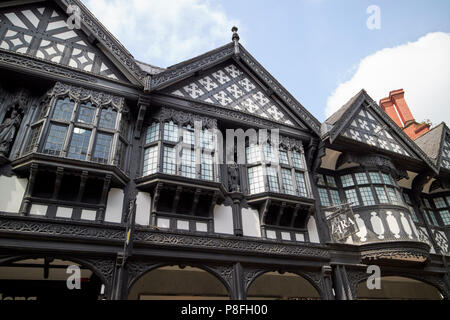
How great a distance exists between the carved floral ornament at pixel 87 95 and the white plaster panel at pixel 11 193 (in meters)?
3.10

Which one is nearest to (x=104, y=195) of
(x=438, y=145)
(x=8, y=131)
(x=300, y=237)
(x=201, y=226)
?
(x=201, y=226)

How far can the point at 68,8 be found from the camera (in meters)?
11.7

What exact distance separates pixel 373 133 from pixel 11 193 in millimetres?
15443

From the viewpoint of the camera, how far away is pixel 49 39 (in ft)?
36.6

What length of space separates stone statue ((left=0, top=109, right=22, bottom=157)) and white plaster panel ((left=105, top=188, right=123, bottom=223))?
3.24 m

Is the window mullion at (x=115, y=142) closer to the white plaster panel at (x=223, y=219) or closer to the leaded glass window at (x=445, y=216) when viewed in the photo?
the white plaster panel at (x=223, y=219)

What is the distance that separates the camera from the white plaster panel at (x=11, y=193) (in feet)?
27.7

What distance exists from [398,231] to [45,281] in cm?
1328

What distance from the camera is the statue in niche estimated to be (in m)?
11.7

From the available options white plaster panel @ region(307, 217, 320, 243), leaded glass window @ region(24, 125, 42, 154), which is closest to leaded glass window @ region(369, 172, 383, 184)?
white plaster panel @ region(307, 217, 320, 243)

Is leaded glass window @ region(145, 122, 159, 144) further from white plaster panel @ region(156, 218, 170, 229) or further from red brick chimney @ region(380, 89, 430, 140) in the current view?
red brick chimney @ region(380, 89, 430, 140)

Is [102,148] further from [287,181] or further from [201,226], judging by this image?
[287,181]

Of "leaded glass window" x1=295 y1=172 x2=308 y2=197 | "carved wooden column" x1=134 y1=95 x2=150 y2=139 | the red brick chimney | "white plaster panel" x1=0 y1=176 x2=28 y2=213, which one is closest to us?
"white plaster panel" x1=0 y1=176 x2=28 y2=213

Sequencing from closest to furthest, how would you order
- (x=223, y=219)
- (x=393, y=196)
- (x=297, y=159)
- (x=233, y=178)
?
(x=223, y=219) < (x=233, y=178) < (x=297, y=159) < (x=393, y=196)
